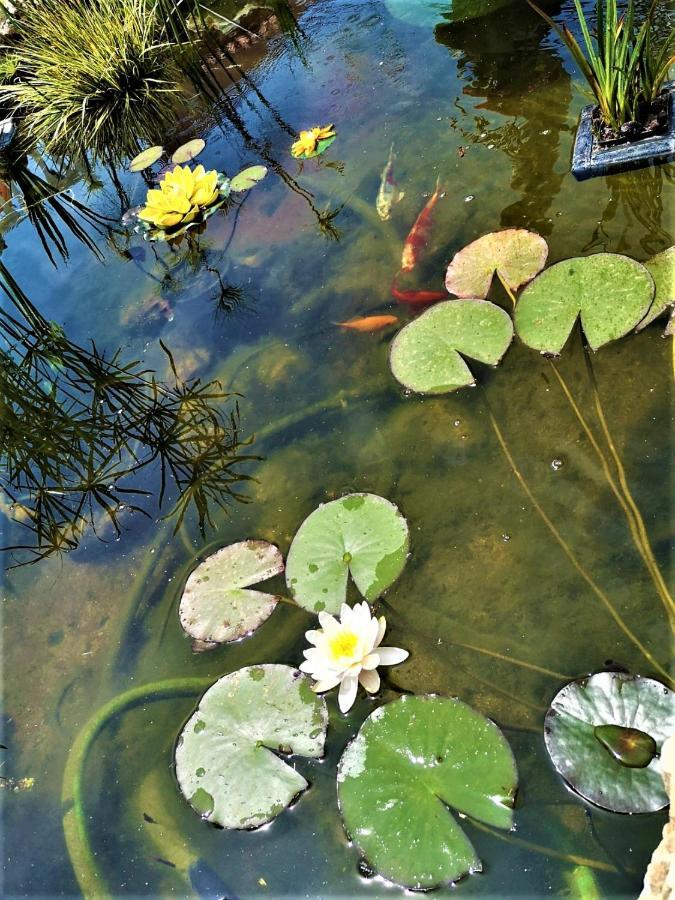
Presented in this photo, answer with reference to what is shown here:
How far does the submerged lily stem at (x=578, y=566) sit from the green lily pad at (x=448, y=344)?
18 cm

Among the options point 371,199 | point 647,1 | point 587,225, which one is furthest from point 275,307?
point 647,1

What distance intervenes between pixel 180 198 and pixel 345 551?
198 cm

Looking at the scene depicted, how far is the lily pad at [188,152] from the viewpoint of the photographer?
11.6 ft

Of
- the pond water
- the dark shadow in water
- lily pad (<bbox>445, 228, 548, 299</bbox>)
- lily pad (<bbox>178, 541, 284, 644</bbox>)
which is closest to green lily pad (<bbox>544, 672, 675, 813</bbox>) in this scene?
the pond water

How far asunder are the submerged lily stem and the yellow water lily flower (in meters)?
1.80

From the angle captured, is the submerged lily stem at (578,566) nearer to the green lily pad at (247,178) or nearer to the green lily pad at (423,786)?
the green lily pad at (423,786)

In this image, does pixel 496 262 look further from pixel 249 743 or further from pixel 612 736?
pixel 249 743

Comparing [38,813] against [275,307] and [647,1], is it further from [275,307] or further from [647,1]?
[647,1]

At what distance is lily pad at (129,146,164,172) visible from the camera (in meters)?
3.57

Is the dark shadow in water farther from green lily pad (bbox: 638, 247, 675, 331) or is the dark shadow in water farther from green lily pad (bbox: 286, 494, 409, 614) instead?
green lily pad (bbox: 286, 494, 409, 614)

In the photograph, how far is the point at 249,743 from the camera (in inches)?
66.2

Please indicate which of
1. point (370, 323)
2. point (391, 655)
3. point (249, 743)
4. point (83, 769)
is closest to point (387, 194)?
point (370, 323)

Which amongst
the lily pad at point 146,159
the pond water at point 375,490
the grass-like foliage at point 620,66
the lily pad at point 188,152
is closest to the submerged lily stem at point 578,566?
the pond water at point 375,490

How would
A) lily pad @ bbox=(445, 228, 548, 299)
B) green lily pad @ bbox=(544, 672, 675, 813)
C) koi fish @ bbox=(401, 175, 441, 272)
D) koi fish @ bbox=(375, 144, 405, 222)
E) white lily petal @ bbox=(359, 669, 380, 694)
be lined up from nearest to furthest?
green lily pad @ bbox=(544, 672, 675, 813) → white lily petal @ bbox=(359, 669, 380, 694) → lily pad @ bbox=(445, 228, 548, 299) → koi fish @ bbox=(401, 175, 441, 272) → koi fish @ bbox=(375, 144, 405, 222)
